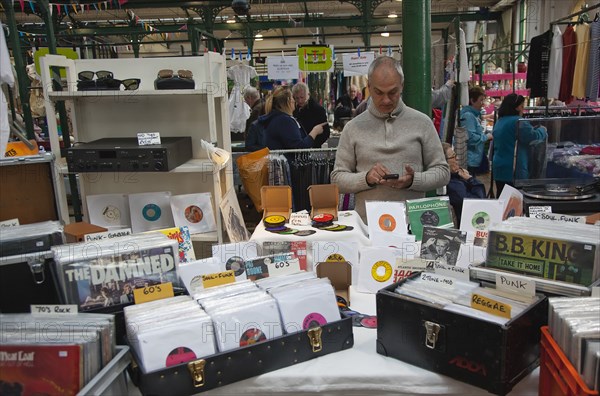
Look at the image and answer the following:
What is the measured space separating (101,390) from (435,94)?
506 cm

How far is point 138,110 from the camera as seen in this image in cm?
341

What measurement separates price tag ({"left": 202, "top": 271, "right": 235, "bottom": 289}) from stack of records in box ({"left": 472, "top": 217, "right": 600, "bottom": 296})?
2.68 ft

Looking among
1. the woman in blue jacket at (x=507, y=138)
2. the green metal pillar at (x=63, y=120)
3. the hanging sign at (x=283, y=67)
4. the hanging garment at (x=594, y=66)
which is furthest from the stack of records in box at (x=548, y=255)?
the hanging sign at (x=283, y=67)

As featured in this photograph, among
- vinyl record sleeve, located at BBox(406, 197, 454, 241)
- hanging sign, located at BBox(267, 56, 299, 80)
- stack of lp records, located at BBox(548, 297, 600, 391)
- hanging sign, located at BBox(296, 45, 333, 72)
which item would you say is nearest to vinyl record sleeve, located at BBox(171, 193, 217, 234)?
vinyl record sleeve, located at BBox(406, 197, 454, 241)

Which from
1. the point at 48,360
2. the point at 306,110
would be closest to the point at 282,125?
the point at 306,110

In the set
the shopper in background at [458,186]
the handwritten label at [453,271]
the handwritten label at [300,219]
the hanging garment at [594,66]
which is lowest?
the shopper in background at [458,186]

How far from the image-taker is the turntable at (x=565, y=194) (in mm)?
2734

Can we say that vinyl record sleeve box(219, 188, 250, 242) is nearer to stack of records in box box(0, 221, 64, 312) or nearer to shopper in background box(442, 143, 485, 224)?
stack of records in box box(0, 221, 64, 312)

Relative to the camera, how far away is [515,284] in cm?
149

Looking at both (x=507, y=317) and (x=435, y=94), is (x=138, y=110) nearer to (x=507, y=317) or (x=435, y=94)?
(x=507, y=317)

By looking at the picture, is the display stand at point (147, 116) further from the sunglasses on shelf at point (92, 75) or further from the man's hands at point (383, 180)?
the man's hands at point (383, 180)

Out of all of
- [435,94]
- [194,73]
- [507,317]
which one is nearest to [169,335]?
[507,317]

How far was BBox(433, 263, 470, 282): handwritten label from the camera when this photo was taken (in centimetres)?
160

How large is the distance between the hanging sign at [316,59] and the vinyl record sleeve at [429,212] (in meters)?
4.55
